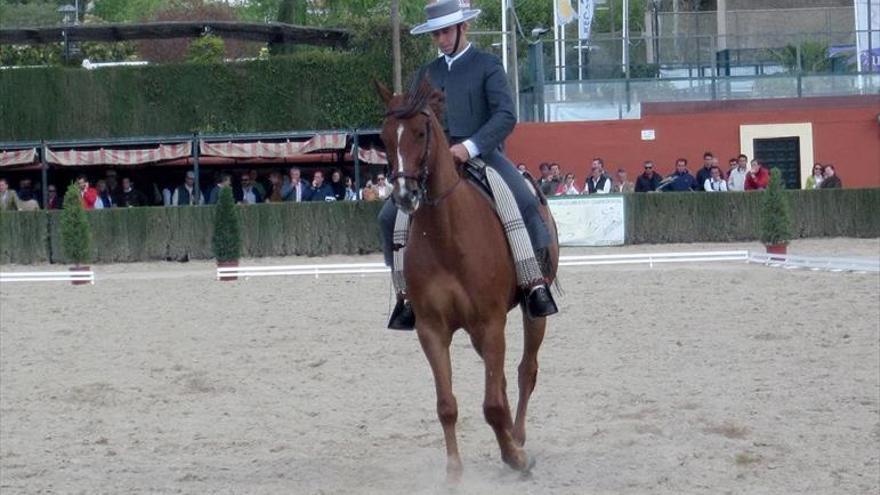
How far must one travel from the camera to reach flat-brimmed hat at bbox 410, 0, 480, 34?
27.0 feet

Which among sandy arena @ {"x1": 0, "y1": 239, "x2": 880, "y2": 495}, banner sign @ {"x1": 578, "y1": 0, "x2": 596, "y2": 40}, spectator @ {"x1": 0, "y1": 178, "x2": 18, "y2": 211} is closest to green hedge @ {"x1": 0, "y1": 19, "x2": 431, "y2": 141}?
banner sign @ {"x1": 578, "y1": 0, "x2": 596, "y2": 40}

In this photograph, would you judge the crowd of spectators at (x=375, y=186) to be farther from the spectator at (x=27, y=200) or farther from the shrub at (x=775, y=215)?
the shrub at (x=775, y=215)

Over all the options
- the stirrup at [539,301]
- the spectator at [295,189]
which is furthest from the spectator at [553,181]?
the stirrup at [539,301]

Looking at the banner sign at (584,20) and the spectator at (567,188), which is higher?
the banner sign at (584,20)

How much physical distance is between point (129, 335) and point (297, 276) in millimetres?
6537

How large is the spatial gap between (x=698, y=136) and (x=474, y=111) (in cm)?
2478

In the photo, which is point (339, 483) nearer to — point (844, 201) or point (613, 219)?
point (613, 219)

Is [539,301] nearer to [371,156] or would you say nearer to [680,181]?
[680,181]

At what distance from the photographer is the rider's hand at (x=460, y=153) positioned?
8.04 meters

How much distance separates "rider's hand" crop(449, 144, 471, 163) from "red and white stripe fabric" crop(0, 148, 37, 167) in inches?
1003

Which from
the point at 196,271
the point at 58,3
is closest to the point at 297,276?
the point at 196,271

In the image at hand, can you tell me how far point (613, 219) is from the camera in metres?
25.9

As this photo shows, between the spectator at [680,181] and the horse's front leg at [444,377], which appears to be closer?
the horse's front leg at [444,377]

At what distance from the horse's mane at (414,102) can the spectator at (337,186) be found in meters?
22.0
